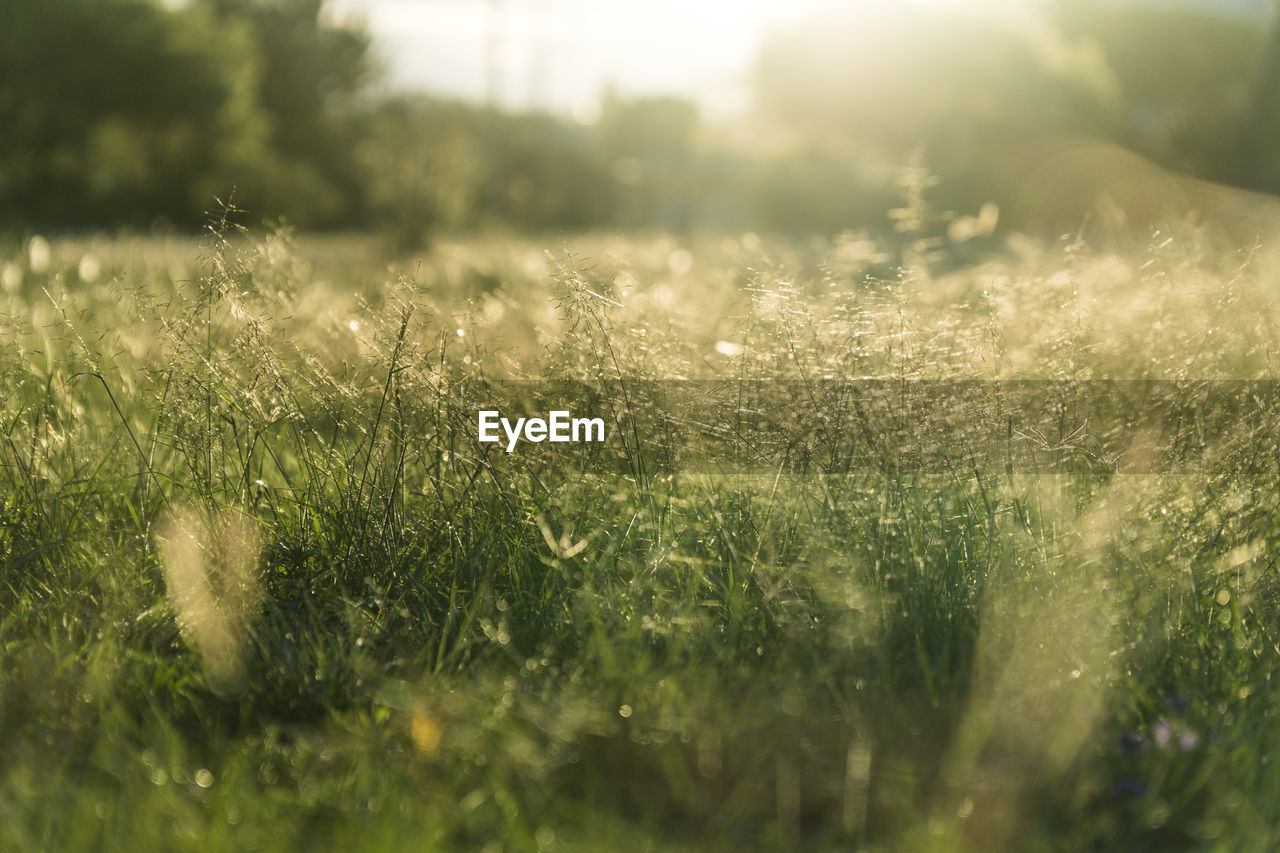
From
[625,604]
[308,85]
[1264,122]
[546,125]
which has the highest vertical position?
[546,125]

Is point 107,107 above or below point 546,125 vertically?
below

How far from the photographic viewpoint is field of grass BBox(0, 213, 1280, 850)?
1.92 m

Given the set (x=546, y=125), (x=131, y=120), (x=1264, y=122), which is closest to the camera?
(x=1264, y=122)

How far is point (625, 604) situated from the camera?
2475 mm

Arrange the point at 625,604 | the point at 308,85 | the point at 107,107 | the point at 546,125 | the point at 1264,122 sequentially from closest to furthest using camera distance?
the point at 625,604
the point at 1264,122
the point at 107,107
the point at 308,85
the point at 546,125

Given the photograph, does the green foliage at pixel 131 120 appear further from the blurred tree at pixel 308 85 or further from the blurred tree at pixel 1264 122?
the blurred tree at pixel 1264 122

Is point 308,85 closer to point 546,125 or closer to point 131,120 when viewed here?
point 131,120

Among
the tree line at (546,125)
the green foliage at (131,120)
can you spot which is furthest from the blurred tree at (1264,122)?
the green foliage at (131,120)

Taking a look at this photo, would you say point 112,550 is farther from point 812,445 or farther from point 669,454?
point 812,445

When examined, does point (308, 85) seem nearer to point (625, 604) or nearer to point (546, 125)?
point (546, 125)

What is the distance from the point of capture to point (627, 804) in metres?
1.96

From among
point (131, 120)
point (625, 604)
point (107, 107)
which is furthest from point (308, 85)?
point (625, 604)

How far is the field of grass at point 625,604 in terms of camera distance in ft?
6.30

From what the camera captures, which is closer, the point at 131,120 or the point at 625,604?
the point at 625,604
